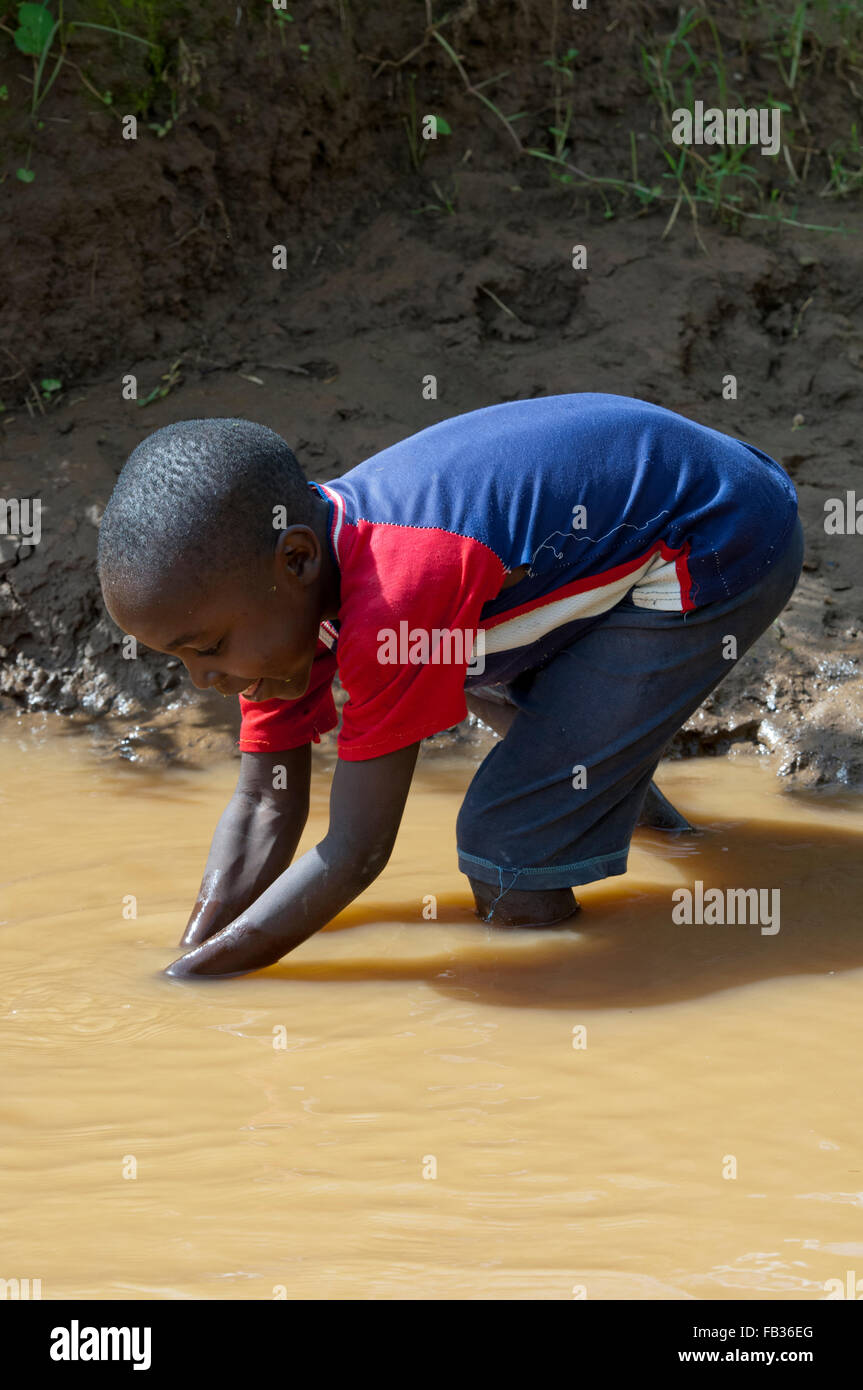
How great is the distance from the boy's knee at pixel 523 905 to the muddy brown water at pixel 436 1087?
1.3 inches

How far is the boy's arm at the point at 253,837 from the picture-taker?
2.58 meters

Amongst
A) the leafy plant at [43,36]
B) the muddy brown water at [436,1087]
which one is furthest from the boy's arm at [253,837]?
the leafy plant at [43,36]

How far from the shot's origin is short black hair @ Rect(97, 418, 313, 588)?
2066mm

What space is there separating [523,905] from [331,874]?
54 cm

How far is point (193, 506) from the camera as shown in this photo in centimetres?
207

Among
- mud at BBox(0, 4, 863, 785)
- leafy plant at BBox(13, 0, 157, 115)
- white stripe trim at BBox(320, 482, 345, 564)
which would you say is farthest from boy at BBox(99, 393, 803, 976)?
leafy plant at BBox(13, 0, 157, 115)

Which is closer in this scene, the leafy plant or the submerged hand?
the submerged hand

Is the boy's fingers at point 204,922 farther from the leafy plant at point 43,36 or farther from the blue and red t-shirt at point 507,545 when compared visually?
the leafy plant at point 43,36

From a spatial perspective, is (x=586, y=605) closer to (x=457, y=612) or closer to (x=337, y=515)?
(x=457, y=612)

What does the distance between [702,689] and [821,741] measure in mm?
1027

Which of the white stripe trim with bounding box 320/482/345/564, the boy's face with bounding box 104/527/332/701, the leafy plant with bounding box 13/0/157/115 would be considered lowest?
the boy's face with bounding box 104/527/332/701

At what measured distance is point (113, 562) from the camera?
2.11 meters

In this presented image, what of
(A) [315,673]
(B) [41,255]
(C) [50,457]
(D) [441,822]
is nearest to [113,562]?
(A) [315,673]

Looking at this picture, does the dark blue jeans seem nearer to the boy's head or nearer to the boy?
the boy
